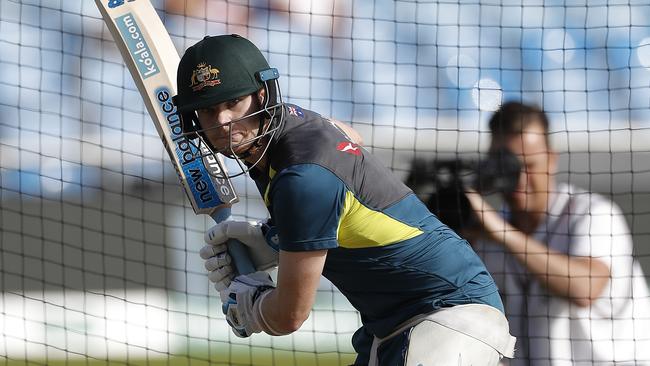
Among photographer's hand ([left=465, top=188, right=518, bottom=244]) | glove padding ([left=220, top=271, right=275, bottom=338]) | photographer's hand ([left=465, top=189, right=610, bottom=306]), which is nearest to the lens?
glove padding ([left=220, top=271, right=275, bottom=338])

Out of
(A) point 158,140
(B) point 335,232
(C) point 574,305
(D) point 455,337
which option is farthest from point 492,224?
(A) point 158,140

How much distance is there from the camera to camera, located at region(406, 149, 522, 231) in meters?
4.80

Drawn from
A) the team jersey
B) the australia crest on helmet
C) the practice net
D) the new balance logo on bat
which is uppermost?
the new balance logo on bat

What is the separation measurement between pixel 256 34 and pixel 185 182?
15.7 ft

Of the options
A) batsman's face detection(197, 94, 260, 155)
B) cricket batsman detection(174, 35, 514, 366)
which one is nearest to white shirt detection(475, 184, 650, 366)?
cricket batsman detection(174, 35, 514, 366)

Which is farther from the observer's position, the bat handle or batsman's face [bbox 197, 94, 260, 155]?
the bat handle

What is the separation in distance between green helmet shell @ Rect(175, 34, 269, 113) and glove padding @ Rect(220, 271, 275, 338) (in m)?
0.58

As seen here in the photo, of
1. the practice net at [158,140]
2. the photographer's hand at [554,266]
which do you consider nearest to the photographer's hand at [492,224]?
the photographer's hand at [554,266]

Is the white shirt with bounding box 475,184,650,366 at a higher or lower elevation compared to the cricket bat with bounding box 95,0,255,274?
lower

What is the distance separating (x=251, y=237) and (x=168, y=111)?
59cm

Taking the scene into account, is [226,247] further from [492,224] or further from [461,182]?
[461,182]

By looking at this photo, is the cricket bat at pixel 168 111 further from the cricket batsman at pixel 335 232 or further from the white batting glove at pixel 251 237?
the cricket batsman at pixel 335 232

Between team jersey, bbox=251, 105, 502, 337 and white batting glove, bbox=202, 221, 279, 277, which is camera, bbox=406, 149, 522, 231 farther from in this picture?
team jersey, bbox=251, 105, 502, 337

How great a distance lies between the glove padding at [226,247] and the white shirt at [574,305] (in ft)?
5.07
